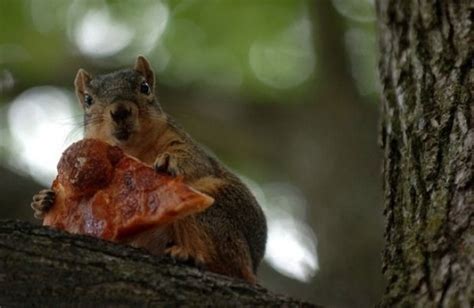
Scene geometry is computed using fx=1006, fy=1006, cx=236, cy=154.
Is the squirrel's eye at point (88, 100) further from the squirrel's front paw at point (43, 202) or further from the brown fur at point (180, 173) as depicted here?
the squirrel's front paw at point (43, 202)

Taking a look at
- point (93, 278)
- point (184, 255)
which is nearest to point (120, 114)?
point (184, 255)

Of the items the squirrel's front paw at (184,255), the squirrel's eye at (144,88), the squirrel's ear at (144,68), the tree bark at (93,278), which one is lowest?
the tree bark at (93,278)

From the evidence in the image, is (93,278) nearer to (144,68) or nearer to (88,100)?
(88,100)

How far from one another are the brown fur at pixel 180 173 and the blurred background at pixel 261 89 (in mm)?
1114

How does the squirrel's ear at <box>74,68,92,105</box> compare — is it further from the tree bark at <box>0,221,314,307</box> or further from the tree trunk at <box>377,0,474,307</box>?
the tree bark at <box>0,221,314,307</box>

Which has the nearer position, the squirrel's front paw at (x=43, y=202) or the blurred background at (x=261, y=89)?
the squirrel's front paw at (x=43, y=202)

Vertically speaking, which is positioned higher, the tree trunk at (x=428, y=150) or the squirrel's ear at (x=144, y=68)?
the squirrel's ear at (x=144, y=68)

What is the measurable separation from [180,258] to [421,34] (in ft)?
3.74

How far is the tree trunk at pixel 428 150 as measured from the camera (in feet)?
8.02

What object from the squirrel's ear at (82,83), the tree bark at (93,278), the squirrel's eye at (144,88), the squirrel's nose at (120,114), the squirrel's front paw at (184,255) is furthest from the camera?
the squirrel's ear at (82,83)

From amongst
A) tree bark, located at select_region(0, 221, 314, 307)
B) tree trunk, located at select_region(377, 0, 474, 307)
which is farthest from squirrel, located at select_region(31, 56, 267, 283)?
tree trunk, located at select_region(377, 0, 474, 307)

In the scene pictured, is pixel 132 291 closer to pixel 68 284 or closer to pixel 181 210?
pixel 68 284

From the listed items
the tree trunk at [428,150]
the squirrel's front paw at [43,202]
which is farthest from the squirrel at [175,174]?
the tree trunk at [428,150]

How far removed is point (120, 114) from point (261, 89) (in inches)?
117
